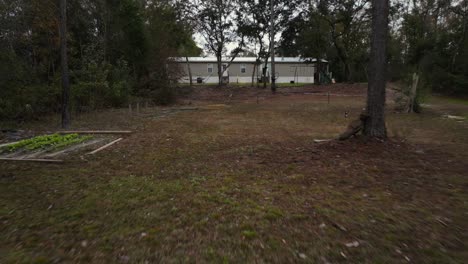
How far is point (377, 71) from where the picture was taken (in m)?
5.64

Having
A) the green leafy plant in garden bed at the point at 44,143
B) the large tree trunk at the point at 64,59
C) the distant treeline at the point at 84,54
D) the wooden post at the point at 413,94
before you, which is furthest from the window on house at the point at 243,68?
the green leafy plant in garden bed at the point at 44,143

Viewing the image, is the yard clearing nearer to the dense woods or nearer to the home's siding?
the dense woods

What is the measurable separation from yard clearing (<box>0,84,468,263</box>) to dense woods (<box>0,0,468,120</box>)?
285 inches

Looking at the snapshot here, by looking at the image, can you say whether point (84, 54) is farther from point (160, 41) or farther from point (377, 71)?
point (377, 71)

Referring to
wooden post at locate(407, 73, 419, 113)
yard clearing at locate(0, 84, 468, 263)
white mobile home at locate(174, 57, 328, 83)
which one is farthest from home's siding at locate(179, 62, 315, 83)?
yard clearing at locate(0, 84, 468, 263)

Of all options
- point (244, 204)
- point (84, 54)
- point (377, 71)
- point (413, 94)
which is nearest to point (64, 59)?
point (84, 54)

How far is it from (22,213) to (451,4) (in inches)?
1091

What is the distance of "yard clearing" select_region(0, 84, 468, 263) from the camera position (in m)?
2.34

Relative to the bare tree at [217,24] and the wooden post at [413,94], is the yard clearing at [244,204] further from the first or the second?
the bare tree at [217,24]

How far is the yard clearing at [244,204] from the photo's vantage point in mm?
2342

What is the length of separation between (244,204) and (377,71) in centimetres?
419

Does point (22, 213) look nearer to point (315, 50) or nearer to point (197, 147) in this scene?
point (197, 147)

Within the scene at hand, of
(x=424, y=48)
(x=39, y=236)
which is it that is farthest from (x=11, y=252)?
(x=424, y=48)

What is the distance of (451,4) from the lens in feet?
68.9
